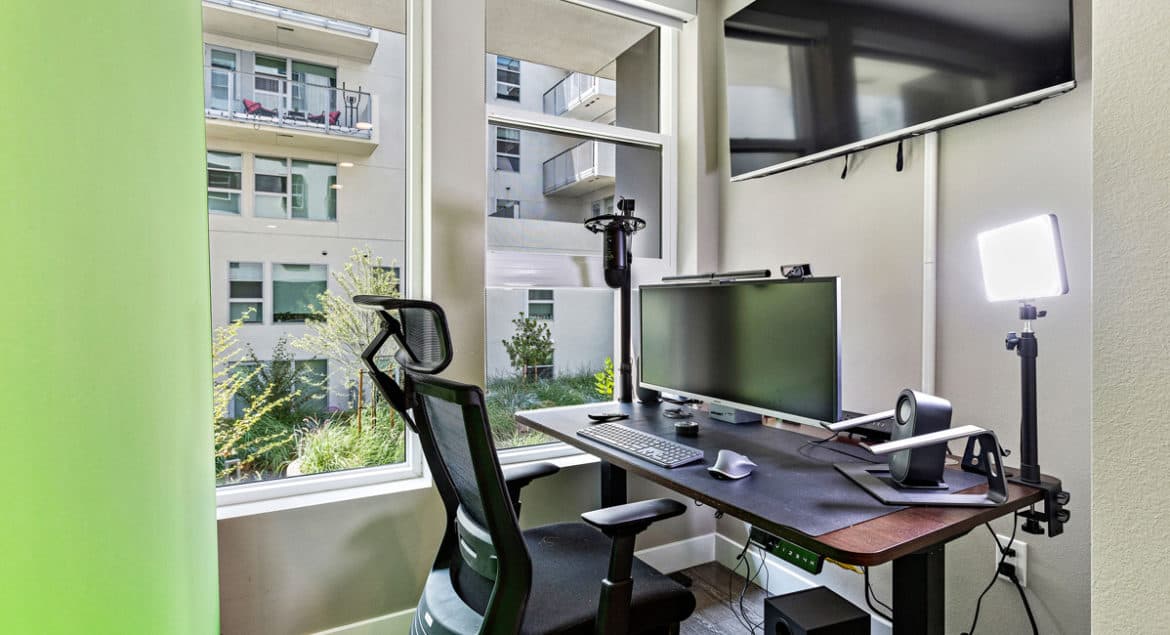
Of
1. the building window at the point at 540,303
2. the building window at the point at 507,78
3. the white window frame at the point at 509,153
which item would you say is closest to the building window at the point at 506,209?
the white window frame at the point at 509,153

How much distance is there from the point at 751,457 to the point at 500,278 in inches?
48.9

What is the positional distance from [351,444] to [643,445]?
113 cm

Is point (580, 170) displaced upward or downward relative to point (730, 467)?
upward

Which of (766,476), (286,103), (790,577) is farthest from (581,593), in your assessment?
(286,103)

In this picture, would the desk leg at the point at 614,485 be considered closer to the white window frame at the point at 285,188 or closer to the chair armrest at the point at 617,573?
the chair armrest at the point at 617,573

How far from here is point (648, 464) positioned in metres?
1.47

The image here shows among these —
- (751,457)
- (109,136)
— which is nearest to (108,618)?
(109,136)

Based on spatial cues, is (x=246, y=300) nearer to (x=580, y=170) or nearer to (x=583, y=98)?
(x=580, y=170)

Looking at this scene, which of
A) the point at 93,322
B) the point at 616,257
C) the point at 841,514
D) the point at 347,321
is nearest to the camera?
the point at 93,322

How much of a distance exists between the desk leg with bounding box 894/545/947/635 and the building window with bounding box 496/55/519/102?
2.09m

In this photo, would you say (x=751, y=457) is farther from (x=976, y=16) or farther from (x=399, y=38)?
(x=399, y=38)

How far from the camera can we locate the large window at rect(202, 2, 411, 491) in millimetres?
1852

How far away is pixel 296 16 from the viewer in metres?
1.97

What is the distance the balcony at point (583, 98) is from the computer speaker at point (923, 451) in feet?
6.01
